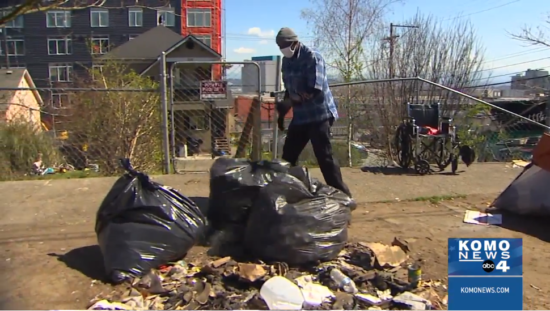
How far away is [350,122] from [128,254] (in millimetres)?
9372

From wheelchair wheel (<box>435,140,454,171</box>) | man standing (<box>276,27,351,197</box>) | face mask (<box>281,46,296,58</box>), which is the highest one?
face mask (<box>281,46,296,58</box>)

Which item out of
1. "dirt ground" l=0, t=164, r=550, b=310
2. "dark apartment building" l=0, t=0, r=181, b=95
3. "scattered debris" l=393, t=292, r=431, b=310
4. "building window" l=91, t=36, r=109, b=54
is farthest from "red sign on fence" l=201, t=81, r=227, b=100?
"dark apartment building" l=0, t=0, r=181, b=95

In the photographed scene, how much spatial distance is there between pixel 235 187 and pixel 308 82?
1.21 m

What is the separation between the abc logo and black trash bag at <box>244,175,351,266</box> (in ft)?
3.03

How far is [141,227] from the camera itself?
10.5 ft

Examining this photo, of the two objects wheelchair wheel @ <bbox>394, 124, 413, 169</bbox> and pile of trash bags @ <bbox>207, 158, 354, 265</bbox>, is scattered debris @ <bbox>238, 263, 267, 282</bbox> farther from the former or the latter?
wheelchair wheel @ <bbox>394, 124, 413, 169</bbox>

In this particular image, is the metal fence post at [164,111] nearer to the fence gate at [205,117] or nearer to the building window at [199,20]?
the fence gate at [205,117]

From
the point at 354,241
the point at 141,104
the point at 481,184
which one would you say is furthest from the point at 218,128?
the point at 354,241

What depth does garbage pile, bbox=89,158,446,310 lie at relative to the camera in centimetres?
284

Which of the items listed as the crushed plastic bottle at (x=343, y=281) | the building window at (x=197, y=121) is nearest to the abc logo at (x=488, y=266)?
the crushed plastic bottle at (x=343, y=281)

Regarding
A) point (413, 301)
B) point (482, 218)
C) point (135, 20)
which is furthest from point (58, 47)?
point (413, 301)

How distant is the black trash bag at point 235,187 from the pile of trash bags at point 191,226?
84 millimetres

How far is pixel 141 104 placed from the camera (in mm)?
7848

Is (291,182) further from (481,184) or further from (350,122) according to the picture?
(350,122)
